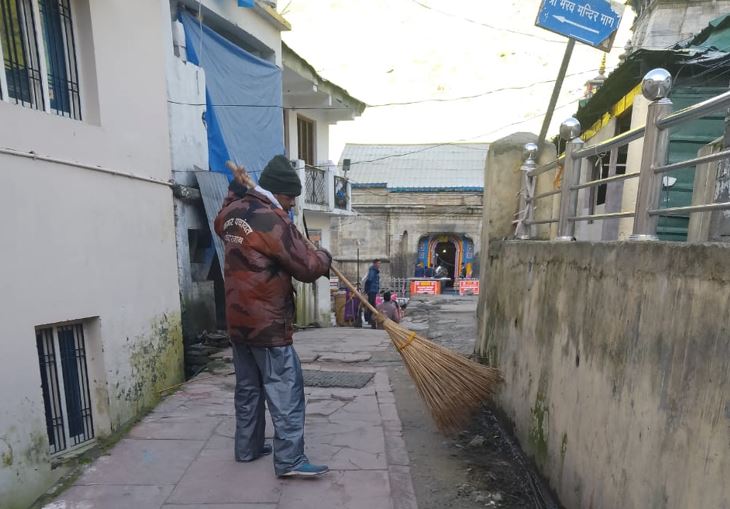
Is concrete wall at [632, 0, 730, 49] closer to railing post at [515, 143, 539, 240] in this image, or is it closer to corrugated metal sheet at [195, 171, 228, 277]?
railing post at [515, 143, 539, 240]

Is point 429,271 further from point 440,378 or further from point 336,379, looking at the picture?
point 440,378

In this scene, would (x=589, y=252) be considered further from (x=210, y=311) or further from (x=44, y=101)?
(x=210, y=311)

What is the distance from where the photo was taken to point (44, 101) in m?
3.35

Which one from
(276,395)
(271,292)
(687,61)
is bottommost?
(276,395)

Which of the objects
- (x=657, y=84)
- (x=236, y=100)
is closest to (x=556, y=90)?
(x=657, y=84)

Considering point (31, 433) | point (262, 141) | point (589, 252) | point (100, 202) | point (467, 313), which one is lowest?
point (467, 313)

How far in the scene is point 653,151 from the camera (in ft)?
7.05

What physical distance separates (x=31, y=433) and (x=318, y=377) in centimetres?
267

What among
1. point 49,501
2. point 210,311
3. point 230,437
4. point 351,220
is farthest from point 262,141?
point 351,220

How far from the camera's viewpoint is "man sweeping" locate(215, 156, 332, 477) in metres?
2.49

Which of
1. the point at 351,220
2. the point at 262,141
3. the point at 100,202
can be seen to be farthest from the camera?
the point at 351,220

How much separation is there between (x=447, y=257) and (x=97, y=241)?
65.9ft

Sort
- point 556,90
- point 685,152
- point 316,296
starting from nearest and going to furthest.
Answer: point 556,90
point 685,152
point 316,296

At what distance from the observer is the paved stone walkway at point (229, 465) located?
8.28 ft
